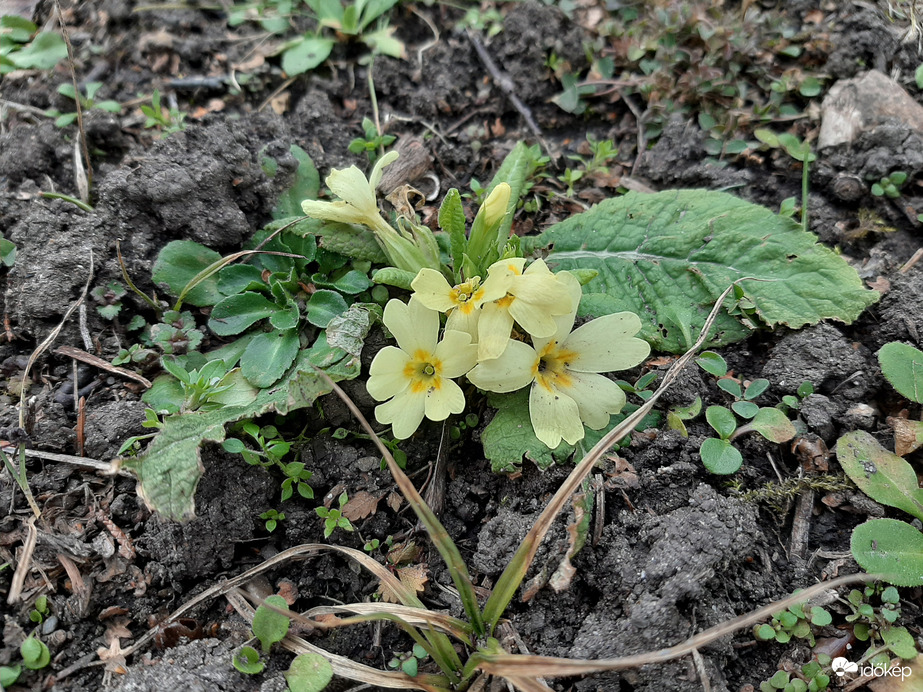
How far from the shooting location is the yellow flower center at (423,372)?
2283mm

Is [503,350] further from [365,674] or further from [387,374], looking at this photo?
[365,674]

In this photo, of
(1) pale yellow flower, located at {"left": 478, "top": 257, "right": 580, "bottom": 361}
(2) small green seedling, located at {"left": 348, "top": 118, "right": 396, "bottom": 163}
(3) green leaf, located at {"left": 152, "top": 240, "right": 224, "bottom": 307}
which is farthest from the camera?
(2) small green seedling, located at {"left": 348, "top": 118, "right": 396, "bottom": 163}

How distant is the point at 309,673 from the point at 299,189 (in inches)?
76.9

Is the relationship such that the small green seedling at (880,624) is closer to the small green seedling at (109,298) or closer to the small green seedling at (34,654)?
the small green seedling at (34,654)

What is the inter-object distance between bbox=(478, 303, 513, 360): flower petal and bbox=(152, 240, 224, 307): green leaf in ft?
3.93

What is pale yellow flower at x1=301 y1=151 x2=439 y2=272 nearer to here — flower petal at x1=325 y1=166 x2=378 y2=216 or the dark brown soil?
flower petal at x1=325 y1=166 x2=378 y2=216

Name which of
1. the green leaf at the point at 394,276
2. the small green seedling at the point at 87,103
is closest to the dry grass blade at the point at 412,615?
the green leaf at the point at 394,276

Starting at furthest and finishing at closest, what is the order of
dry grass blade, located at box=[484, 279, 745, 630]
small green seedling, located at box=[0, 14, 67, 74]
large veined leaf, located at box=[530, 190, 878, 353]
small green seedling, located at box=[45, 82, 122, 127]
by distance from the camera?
small green seedling, located at box=[0, 14, 67, 74], small green seedling, located at box=[45, 82, 122, 127], large veined leaf, located at box=[530, 190, 878, 353], dry grass blade, located at box=[484, 279, 745, 630]

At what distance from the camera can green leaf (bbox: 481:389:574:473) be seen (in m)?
2.28

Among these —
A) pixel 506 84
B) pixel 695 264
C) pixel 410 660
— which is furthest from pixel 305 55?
pixel 410 660

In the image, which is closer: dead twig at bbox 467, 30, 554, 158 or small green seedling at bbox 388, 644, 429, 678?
small green seedling at bbox 388, 644, 429, 678

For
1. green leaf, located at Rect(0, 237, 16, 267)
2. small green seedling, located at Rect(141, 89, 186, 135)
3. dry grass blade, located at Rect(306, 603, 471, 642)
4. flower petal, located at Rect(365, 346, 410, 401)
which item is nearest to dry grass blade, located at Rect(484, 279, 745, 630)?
dry grass blade, located at Rect(306, 603, 471, 642)

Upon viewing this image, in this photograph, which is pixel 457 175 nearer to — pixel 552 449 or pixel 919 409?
pixel 552 449

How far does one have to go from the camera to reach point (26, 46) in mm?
3727
